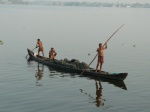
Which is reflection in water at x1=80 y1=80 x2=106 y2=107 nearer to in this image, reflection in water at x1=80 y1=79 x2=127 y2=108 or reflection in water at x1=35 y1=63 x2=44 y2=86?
reflection in water at x1=80 y1=79 x2=127 y2=108

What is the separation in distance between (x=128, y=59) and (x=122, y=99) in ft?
56.9

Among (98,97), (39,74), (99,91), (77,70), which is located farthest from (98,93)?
(39,74)

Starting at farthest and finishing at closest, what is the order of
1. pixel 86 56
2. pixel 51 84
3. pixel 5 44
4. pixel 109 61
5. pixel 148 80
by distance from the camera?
pixel 5 44 → pixel 86 56 → pixel 109 61 → pixel 148 80 → pixel 51 84

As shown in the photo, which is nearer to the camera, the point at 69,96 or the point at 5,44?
the point at 69,96

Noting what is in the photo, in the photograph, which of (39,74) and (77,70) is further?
(39,74)

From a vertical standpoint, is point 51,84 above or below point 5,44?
below

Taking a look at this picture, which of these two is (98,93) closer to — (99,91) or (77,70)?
(99,91)

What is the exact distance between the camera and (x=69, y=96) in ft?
75.3

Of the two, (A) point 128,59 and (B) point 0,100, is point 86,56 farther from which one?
(B) point 0,100

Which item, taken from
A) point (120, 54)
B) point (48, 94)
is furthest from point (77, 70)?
point (120, 54)

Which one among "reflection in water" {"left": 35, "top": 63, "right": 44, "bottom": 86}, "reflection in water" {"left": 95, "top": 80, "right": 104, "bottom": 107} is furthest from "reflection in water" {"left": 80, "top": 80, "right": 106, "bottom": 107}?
"reflection in water" {"left": 35, "top": 63, "right": 44, "bottom": 86}

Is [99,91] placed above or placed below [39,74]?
below

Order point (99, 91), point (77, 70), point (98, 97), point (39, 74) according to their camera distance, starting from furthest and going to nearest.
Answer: point (39, 74), point (77, 70), point (99, 91), point (98, 97)

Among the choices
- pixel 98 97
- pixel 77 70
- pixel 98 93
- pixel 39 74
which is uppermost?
pixel 77 70
